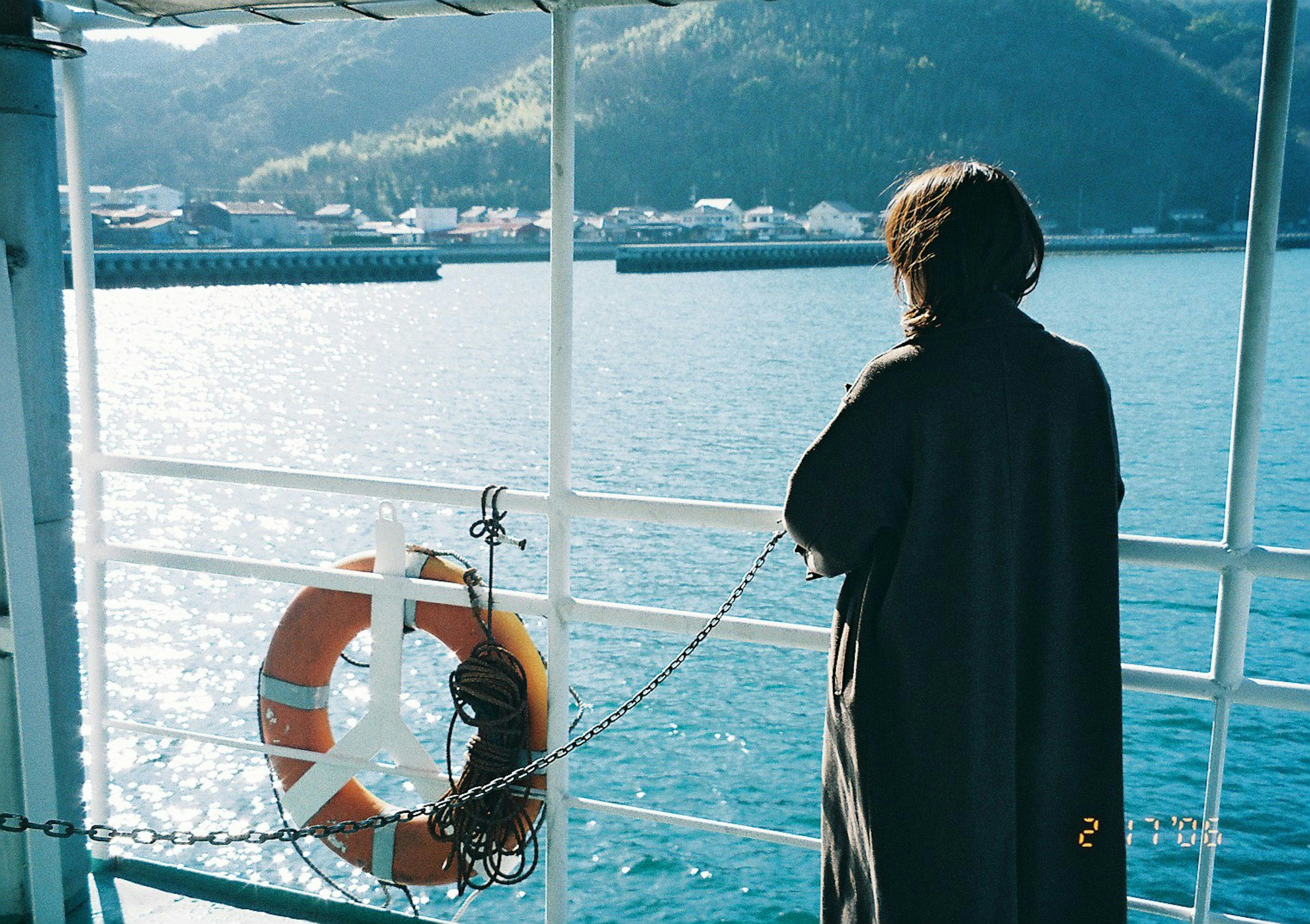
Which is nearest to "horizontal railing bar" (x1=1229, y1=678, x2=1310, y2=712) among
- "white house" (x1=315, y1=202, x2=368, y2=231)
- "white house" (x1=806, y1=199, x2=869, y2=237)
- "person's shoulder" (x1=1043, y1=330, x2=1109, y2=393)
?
"person's shoulder" (x1=1043, y1=330, x2=1109, y2=393)

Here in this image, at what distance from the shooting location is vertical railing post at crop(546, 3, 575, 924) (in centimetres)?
163

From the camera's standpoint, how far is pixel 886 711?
117 centimetres

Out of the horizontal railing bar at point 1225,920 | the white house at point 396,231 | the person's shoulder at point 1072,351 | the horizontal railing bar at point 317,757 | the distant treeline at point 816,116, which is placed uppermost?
the distant treeline at point 816,116

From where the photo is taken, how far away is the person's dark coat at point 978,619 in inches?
44.3

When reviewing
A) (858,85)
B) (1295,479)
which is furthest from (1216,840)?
(858,85)

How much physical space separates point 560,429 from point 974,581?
0.73m

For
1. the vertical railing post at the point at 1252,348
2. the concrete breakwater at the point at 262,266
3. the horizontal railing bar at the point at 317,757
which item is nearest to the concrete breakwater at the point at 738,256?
the concrete breakwater at the point at 262,266

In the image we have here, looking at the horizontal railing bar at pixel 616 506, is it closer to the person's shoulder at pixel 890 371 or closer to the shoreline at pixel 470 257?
the person's shoulder at pixel 890 371

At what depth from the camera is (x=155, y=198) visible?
49.8 metres

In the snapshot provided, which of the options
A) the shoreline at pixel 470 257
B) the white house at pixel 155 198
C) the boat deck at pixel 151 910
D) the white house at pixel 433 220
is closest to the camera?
the boat deck at pixel 151 910

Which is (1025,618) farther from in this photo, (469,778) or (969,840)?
(469,778)

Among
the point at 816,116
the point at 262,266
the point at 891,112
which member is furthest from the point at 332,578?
the point at 816,116

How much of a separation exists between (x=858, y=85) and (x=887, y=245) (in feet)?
190

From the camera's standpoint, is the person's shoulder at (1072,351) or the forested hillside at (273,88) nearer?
the person's shoulder at (1072,351)
